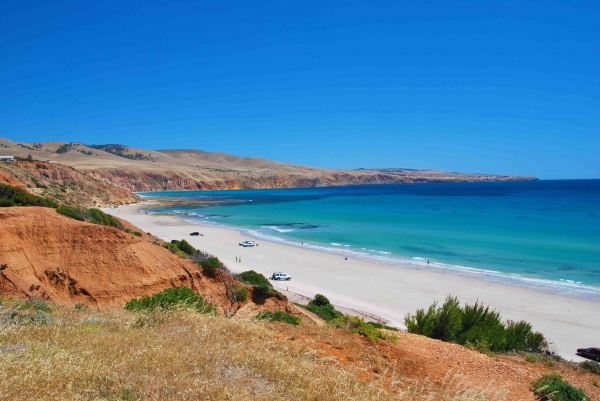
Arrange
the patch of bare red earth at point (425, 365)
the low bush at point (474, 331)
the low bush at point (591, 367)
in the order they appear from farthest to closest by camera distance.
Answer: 1. the low bush at point (474, 331)
2. the low bush at point (591, 367)
3. the patch of bare red earth at point (425, 365)

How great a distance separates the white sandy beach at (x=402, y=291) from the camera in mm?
20141

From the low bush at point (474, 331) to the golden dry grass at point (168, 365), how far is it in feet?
20.5

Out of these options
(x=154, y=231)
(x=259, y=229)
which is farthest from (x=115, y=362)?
(x=259, y=229)

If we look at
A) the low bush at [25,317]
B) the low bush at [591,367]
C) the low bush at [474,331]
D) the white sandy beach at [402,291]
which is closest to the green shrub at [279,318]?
the low bush at [25,317]

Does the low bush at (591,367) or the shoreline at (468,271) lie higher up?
the low bush at (591,367)

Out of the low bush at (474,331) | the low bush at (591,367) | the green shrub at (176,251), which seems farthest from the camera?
the green shrub at (176,251)

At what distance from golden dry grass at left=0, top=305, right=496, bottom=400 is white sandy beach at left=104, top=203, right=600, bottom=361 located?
46.8 ft

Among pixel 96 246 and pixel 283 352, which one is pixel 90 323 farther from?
pixel 96 246

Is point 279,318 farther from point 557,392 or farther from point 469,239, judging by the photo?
point 469,239

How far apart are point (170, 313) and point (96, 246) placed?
22.6 ft

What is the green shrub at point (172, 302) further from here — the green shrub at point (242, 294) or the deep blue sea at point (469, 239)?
the deep blue sea at point (469, 239)

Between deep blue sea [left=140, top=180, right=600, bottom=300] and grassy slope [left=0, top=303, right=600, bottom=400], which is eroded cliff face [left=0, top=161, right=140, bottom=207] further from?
grassy slope [left=0, top=303, right=600, bottom=400]

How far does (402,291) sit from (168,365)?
22.7 meters

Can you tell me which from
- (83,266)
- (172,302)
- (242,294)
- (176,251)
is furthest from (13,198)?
(172,302)
